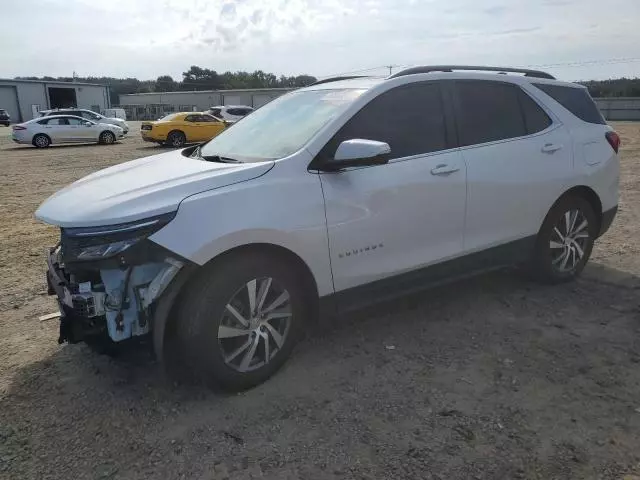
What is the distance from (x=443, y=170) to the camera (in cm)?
397

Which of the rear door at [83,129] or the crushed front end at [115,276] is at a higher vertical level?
the rear door at [83,129]

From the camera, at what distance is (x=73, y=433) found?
2.97m

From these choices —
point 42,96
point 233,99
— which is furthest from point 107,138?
point 42,96

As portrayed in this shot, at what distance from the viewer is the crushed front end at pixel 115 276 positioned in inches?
114

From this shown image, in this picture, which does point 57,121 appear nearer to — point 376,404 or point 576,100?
point 576,100

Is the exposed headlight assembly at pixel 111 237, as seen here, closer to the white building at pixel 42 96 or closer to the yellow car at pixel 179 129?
the yellow car at pixel 179 129

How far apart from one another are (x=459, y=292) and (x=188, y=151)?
263 centimetres

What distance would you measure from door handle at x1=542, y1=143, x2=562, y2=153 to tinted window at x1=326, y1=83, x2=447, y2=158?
1088 millimetres

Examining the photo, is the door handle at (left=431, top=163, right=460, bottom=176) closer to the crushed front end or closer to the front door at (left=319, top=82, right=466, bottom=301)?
the front door at (left=319, top=82, right=466, bottom=301)

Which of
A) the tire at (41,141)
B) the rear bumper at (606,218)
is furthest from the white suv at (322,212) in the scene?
the tire at (41,141)

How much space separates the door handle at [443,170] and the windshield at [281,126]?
758 millimetres

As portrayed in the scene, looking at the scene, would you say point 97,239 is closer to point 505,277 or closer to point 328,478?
point 328,478

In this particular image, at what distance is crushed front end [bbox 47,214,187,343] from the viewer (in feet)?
9.46

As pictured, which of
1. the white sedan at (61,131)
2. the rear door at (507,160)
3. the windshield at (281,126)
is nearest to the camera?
the windshield at (281,126)
